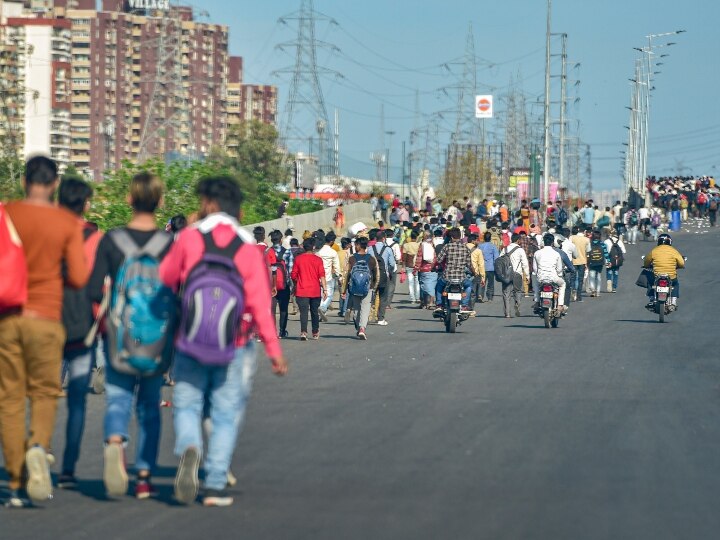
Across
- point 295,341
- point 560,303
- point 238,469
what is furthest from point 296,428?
point 560,303

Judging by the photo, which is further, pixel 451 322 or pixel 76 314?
pixel 451 322

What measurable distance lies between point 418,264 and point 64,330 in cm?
2306

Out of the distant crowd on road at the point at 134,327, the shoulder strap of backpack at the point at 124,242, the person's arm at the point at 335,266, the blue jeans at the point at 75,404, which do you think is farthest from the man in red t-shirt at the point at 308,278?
the shoulder strap of backpack at the point at 124,242

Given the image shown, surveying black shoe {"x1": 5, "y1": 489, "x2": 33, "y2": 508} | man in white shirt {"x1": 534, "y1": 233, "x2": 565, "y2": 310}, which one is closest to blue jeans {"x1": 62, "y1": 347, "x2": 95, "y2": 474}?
black shoe {"x1": 5, "y1": 489, "x2": 33, "y2": 508}

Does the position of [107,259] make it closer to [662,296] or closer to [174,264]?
[174,264]

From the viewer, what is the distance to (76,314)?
8.95m

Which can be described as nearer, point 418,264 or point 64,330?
point 64,330

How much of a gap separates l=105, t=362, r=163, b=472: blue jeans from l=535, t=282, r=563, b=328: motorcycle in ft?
59.2

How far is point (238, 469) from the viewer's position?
9.71 metres

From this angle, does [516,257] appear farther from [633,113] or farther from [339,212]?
[633,113]

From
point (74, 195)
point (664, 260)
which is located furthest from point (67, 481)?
point (664, 260)

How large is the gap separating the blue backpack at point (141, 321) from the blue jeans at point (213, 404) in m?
0.15

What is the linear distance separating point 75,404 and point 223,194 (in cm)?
155

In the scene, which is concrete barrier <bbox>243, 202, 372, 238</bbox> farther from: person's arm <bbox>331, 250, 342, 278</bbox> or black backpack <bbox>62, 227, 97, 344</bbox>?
black backpack <bbox>62, 227, 97, 344</bbox>
